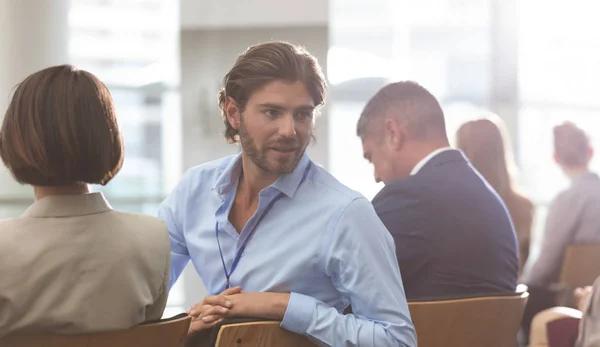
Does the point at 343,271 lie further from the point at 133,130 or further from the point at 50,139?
the point at 133,130

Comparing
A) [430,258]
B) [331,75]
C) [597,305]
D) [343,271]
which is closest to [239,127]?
[343,271]

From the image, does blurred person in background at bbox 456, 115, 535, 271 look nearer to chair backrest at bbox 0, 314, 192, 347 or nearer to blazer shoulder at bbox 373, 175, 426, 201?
blazer shoulder at bbox 373, 175, 426, 201

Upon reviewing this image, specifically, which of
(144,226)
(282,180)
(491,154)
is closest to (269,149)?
(282,180)

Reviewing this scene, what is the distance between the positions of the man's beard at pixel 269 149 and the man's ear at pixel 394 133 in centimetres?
98

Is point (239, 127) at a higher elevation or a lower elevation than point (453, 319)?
higher

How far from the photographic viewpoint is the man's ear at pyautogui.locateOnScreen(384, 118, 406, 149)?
2.94 metres

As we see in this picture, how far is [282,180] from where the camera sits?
201 centimetres

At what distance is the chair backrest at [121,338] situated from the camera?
161 cm

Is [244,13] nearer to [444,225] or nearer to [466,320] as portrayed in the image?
[444,225]

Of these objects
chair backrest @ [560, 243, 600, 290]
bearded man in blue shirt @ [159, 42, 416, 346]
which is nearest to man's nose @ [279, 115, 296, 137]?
bearded man in blue shirt @ [159, 42, 416, 346]

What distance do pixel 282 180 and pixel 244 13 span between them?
377cm

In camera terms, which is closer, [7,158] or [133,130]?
[7,158]

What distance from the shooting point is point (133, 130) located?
5738mm

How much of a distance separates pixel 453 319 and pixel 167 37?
4076 mm
